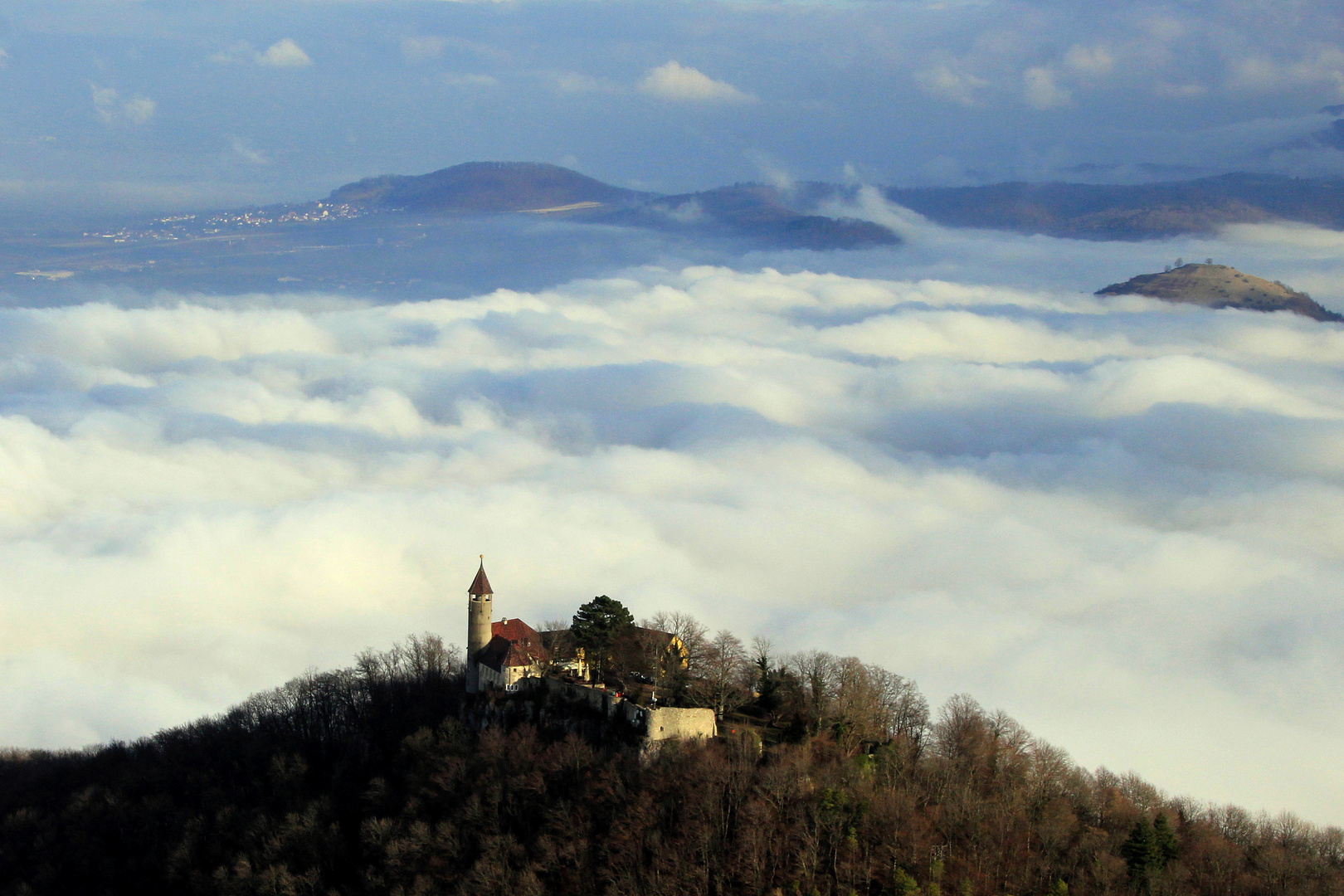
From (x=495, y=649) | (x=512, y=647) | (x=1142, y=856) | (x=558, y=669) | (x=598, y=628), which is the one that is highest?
(x=598, y=628)

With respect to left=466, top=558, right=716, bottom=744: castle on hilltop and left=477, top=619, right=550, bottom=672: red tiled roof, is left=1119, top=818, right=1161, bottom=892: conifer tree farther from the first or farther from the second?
left=477, top=619, right=550, bottom=672: red tiled roof

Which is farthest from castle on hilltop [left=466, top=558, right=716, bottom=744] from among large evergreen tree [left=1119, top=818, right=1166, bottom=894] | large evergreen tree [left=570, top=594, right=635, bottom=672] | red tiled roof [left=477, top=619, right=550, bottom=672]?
large evergreen tree [left=1119, top=818, right=1166, bottom=894]

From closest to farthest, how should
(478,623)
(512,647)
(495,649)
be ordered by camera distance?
(512,647) < (495,649) < (478,623)

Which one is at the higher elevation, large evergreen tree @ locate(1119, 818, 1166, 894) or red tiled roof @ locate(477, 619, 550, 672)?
red tiled roof @ locate(477, 619, 550, 672)

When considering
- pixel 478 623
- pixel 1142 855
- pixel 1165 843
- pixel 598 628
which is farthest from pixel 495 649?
pixel 1165 843

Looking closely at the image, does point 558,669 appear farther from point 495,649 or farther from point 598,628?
point 495,649

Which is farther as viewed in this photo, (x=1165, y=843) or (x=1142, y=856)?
(x=1165, y=843)

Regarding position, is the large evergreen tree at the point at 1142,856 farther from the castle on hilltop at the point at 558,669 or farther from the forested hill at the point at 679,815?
the castle on hilltop at the point at 558,669

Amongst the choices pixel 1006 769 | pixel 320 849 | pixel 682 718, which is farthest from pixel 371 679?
pixel 1006 769

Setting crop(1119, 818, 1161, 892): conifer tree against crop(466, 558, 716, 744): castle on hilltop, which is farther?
crop(466, 558, 716, 744): castle on hilltop
